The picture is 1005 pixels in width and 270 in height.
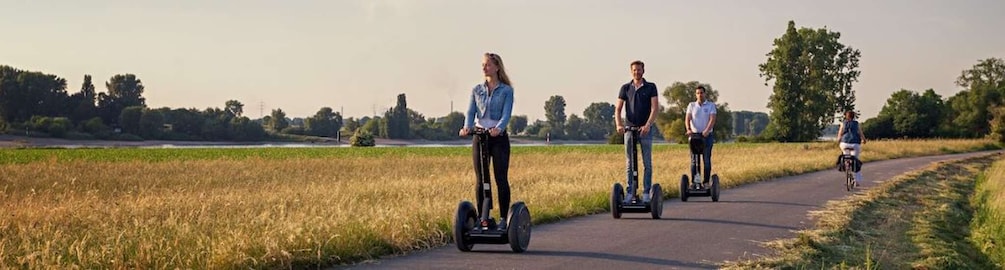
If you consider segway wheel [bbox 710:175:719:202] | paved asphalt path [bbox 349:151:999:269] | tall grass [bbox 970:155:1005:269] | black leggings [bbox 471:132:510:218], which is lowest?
tall grass [bbox 970:155:1005:269]

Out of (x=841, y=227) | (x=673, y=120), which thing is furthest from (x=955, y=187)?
(x=673, y=120)

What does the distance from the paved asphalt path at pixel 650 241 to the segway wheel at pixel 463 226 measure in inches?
4.1

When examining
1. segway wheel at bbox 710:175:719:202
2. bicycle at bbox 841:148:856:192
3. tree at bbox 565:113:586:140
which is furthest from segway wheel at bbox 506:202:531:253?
tree at bbox 565:113:586:140

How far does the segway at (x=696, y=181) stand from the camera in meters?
14.8

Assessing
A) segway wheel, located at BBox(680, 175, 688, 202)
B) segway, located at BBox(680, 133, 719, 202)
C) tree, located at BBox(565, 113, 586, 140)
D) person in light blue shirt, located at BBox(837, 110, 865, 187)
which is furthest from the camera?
tree, located at BBox(565, 113, 586, 140)

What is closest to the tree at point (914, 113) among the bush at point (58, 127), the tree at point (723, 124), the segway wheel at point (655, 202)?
the tree at point (723, 124)

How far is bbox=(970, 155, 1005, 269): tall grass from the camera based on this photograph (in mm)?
12462

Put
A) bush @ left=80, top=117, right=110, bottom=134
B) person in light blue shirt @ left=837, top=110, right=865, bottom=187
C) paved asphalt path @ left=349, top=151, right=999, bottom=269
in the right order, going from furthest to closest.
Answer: bush @ left=80, top=117, right=110, bottom=134, person in light blue shirt @ left=837, top=110, right=865, bottom=187, paved asphalt path @ left=349, top=151, right=999, bottom=269

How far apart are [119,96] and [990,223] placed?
126m

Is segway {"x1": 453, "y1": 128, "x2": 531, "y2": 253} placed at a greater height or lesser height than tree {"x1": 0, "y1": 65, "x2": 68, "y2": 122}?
lesser

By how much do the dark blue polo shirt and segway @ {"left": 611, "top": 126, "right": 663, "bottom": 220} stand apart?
283 millimetres

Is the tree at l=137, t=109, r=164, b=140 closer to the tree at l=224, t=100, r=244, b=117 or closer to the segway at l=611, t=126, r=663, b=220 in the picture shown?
the tree at l=224, t=100, r=244, b=117

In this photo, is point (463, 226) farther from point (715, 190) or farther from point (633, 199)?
point (715, 190)

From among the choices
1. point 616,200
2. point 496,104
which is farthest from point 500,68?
point 616,200
